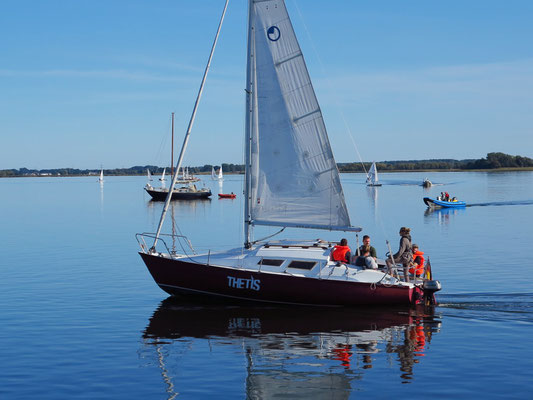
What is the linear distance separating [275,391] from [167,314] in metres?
10.6

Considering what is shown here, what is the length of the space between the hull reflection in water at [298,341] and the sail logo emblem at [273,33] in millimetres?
10999

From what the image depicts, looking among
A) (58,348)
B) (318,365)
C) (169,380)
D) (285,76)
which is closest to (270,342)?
(318,365)

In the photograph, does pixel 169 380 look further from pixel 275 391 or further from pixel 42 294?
pixel 42 294

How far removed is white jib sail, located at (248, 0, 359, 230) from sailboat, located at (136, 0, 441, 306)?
0.04 m

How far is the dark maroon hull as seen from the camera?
26.5 m

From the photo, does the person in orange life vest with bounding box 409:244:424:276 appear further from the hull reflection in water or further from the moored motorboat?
the moored motorboat

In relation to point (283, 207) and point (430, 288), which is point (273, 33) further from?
point (430, 288)

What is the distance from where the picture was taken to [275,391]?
1772 centimetres

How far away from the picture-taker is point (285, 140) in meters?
27.8

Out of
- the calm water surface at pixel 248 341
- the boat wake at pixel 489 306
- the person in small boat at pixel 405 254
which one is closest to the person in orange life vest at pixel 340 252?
the calm water surface at pixel 248 341

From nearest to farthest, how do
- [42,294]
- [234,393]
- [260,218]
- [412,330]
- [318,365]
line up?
[234,393]
[318,365]
[412,330]
[260,218]
[42,294]

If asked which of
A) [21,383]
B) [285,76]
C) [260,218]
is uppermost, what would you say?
[285,76]

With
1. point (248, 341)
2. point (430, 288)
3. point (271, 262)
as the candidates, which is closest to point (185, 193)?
point (271, 262)

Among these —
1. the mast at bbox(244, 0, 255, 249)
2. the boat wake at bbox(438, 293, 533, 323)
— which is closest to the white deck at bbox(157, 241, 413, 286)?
Answer: the mast at bbox(244, 0, 255, 249)
